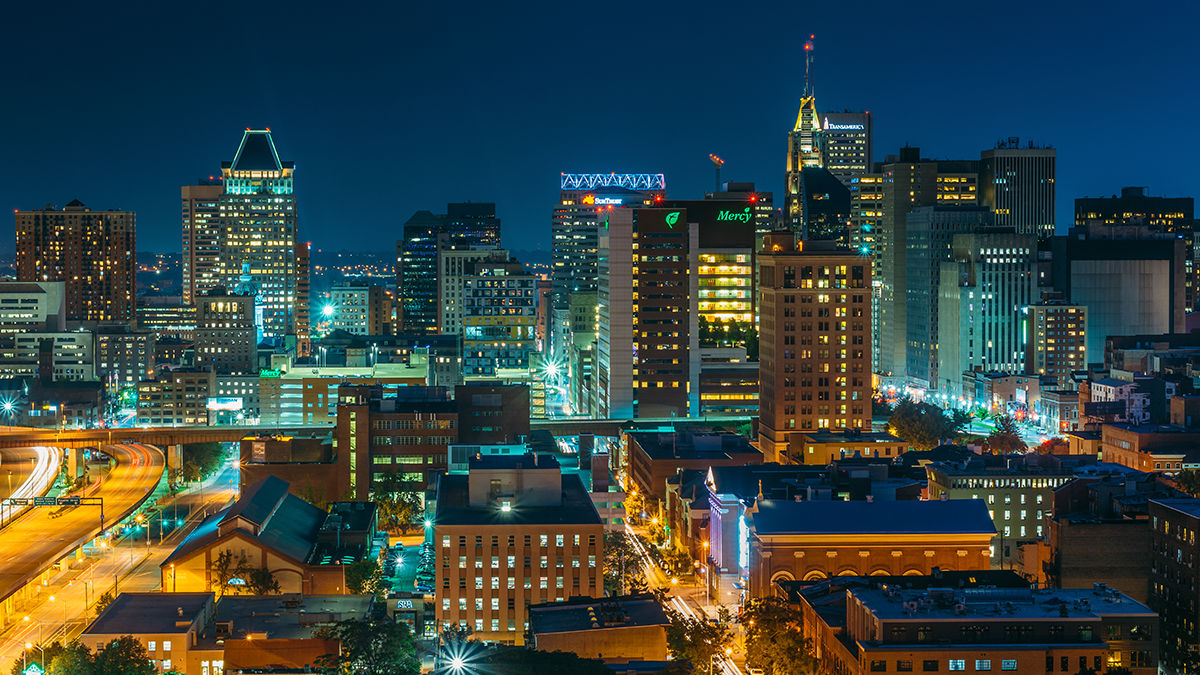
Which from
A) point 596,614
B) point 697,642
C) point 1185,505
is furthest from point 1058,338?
point 697,642

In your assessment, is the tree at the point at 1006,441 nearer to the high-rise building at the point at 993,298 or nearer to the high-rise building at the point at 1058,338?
the high-rise building at the point at 1058,338

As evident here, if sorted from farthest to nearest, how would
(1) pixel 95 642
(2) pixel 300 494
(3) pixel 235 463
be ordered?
1. (3) pixel 235 463
2. (2) pixel 300 494
3. (1) pixel 95 642

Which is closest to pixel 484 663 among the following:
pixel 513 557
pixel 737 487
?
pixel 513 557

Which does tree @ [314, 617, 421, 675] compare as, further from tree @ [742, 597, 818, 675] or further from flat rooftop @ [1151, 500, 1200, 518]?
flat rooftop @ [1151, 500, 1200, 518]

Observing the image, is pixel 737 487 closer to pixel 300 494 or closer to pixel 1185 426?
pixel 300 494

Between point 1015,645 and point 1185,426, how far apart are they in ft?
243

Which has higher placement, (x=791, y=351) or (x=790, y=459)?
(x=791, y=351)

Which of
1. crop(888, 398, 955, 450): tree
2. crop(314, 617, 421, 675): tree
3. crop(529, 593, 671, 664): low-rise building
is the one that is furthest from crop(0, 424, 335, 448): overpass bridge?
crop(529, 593, 671, 664): low-rise building

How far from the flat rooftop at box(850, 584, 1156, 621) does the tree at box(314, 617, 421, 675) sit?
1940 centimetres

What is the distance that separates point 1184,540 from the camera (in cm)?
8256

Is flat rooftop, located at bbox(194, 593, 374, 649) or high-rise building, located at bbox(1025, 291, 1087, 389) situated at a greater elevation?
Answer: high-rise building, located at bbox(1025, 291, 1087, 389)

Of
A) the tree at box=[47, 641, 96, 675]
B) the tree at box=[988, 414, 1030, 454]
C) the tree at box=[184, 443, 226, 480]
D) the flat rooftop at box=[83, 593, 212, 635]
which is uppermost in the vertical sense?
the tree at box=[988, 414, 1030, 454]

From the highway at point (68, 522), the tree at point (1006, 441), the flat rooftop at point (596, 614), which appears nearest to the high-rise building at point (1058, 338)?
the tree at point (1006, 441)

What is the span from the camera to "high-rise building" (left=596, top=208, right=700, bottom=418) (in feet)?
510
